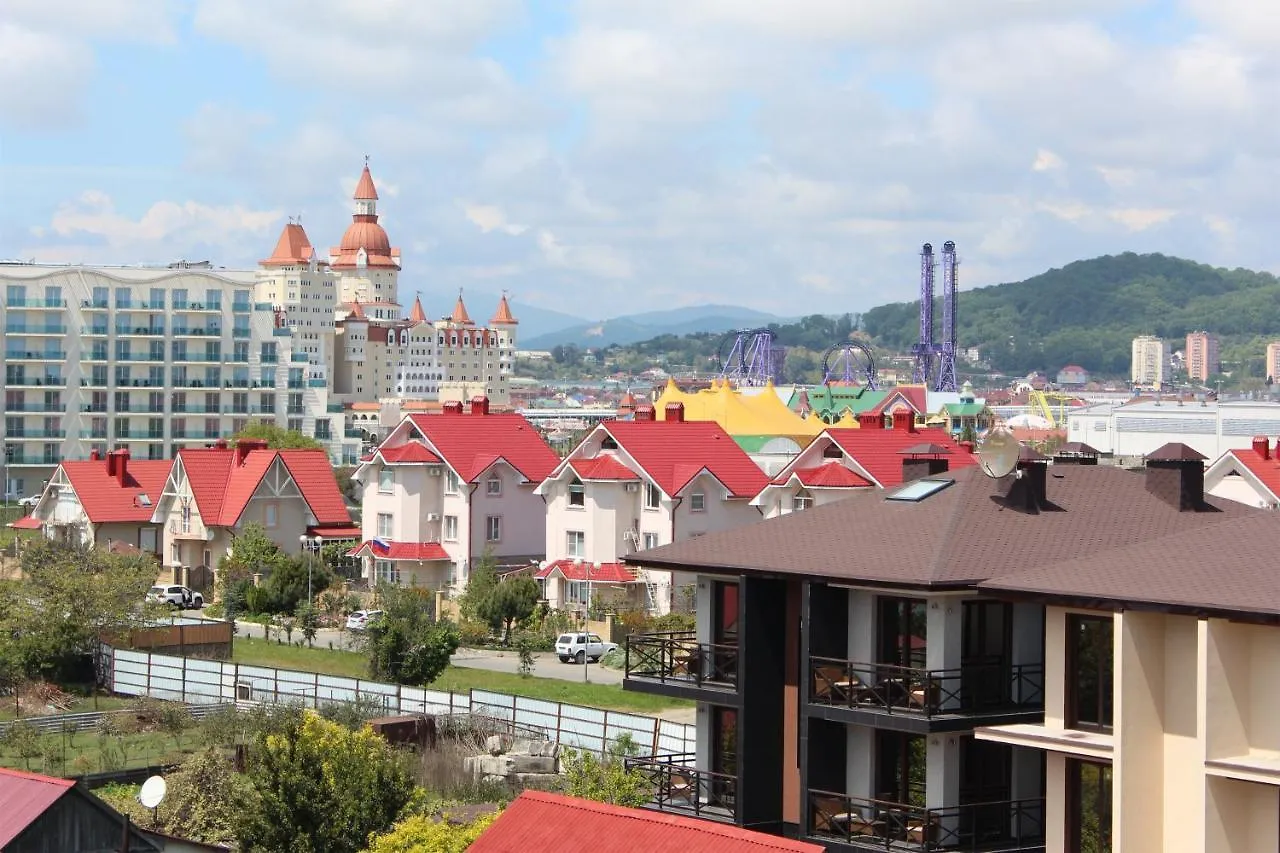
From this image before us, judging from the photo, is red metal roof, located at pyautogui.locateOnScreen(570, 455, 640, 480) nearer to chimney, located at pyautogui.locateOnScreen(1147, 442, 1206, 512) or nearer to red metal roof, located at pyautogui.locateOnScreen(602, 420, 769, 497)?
red metal roof, located at pyautogui.locateOnScreen(602, 420, 769, 497)

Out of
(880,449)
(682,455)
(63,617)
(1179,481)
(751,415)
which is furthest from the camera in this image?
(751,415)

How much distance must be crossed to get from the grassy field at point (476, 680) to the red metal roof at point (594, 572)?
384 inches

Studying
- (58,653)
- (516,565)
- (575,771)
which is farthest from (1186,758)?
(516,565)

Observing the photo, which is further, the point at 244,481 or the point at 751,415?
the point at 751,415

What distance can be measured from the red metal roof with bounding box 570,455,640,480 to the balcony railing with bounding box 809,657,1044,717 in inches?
1515

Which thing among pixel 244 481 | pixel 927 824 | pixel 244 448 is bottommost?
pixel 927 824

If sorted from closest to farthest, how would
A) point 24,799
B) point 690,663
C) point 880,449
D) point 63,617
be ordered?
1. point 690,663
2. point 24,799
3. point 63,617
4. point 880,449

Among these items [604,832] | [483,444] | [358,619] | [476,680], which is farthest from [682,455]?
[604,832]

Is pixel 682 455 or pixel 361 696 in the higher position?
pixel 682 455

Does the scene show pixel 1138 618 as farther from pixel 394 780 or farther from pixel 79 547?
pixel 79 547

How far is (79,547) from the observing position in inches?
2288

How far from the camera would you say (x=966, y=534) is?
1953cm

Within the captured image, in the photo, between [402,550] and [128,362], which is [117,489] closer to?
[402,550]

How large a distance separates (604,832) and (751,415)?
225 ft
